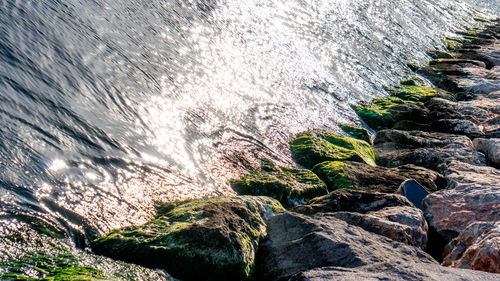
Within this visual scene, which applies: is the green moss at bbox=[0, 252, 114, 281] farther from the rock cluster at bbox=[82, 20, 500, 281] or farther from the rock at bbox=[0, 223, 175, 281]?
the rock cluster at bbox=[82, 20, 500, 281]

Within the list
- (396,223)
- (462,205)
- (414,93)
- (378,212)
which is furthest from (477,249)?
(414,93)

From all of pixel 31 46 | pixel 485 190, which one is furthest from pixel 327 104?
pixel 31 46

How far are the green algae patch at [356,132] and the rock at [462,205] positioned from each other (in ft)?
16.1

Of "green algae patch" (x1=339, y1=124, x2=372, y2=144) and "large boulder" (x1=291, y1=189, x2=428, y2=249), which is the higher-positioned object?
"large boulder" (x1=291, y1=189, x2=428, y2=249)

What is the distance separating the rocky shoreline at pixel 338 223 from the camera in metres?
6.27

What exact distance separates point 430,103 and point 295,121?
7.87 metres

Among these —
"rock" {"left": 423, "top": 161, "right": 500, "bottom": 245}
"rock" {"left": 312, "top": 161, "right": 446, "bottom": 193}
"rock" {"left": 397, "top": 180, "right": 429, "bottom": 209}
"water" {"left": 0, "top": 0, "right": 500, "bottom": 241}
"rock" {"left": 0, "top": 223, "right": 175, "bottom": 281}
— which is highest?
"rock" {"left": 423, "top": 161, "right": 500, "bottom": 245}

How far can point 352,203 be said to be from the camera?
30.7 ft

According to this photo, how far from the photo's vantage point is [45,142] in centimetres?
816

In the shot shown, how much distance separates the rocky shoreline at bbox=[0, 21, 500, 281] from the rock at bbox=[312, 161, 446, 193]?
31 mm

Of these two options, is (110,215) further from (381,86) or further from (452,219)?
(381,86)

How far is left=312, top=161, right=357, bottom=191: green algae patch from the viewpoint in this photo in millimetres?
11318

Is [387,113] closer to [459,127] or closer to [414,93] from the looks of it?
[459,127]

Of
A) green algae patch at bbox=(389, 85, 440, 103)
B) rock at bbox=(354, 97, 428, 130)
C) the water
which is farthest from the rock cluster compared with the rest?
green algae patch at bbox=(389, 85, 440, 103)
